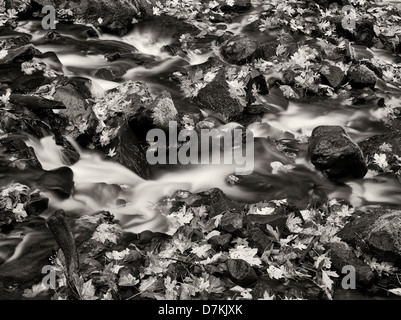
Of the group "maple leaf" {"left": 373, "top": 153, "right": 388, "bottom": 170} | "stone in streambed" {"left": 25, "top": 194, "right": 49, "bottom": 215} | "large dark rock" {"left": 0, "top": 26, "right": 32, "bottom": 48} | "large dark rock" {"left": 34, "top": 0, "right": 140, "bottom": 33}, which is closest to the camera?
"stone in streambed" {"left": 25, "top": 194, "right": 49, "bottom": 215}

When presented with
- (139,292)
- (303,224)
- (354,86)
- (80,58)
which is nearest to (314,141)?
(303,224)

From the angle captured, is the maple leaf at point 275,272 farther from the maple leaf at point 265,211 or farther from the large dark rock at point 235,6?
the large dark rock at point 235,6

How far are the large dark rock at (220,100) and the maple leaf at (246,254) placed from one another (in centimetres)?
308

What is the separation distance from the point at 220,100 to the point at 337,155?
2.21 m

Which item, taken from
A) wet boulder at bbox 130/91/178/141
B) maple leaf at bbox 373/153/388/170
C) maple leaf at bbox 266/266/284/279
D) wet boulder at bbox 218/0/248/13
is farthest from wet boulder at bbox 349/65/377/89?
maple leaf at bbox 266/266/284/279

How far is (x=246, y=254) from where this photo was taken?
4.96 meters

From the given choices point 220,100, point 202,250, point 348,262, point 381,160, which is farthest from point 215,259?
point 220,100

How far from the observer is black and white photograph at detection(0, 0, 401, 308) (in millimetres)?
4715

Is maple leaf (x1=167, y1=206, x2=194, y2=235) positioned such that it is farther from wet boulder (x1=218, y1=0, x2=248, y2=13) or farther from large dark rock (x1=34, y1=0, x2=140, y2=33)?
wet boulder (x1=218, y1=0, x2=248, y2=13)

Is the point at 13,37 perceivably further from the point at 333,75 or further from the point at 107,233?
the point at 333,75

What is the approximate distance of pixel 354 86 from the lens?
8734 millimetres

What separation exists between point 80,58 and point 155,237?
15.7 ft

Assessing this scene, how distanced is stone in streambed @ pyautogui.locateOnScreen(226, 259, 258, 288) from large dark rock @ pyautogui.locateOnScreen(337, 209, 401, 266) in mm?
1201

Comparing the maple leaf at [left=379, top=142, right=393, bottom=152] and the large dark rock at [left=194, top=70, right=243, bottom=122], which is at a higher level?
the large dark rock at [left=194, top=70, right=243, bottom=122]
